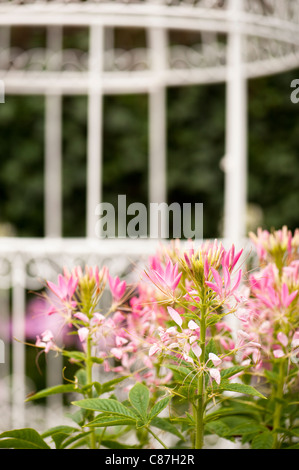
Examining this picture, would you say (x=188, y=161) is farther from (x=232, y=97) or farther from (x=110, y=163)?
(x=232, y=97)

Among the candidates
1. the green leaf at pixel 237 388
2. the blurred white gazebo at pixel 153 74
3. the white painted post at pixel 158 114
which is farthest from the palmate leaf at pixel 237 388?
the white painted post at pixel 158 114

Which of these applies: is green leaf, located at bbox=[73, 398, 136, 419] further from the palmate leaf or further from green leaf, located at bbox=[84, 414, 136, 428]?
the palmate leaf

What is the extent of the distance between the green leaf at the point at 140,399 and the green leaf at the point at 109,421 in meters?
0.02

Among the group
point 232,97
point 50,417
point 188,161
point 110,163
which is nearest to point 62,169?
point 110,163

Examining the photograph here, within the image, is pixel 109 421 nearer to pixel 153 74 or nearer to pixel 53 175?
pixel 153 74

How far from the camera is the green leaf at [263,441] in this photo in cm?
133

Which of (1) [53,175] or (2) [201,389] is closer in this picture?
(2) [201,389]

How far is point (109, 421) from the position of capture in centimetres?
116

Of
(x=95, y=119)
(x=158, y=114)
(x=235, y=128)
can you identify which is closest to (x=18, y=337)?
(x=95, y=119)

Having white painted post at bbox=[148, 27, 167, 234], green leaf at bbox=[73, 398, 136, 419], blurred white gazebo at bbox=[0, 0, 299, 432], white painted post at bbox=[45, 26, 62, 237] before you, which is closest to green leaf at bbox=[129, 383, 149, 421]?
green leaf at bbox=[73, 398, 136, 419]

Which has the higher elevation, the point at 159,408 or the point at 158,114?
the point at 158,114

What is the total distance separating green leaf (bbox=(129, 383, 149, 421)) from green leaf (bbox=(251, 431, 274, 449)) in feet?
0.90

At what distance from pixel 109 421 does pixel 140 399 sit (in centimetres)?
10
